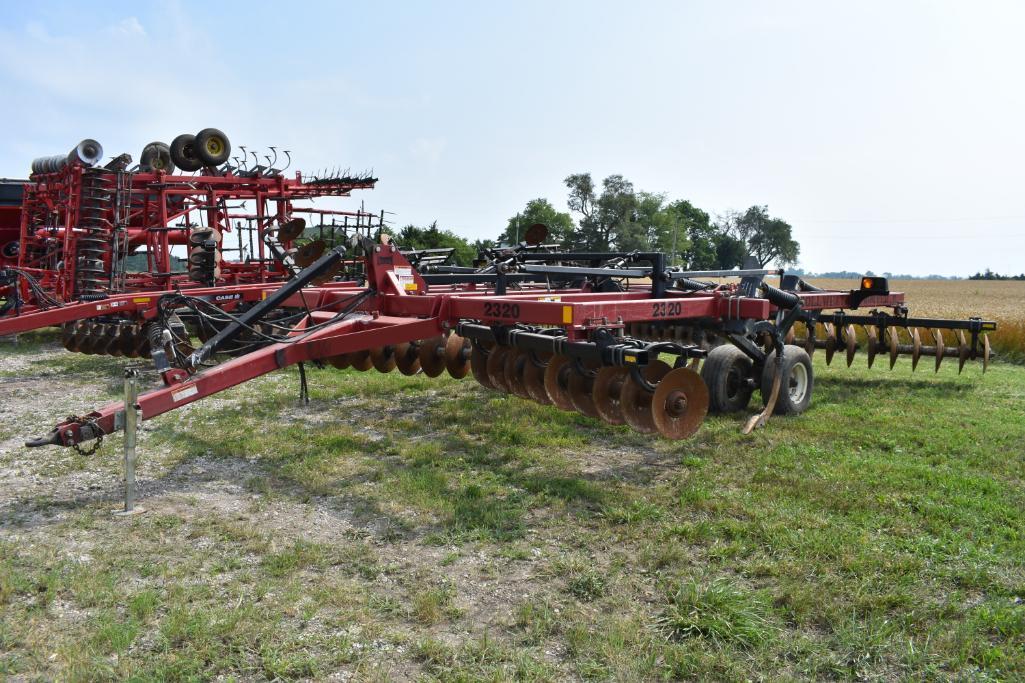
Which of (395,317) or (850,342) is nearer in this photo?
(395,317)

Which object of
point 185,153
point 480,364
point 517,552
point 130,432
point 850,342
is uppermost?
point 185,153

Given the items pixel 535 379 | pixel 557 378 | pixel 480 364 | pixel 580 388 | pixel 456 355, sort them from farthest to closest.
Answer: pixel 456 355
pixel 480 364
pixel 535 379
pixel 557 378
pixel 580 388

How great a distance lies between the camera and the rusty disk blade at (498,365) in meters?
5.81

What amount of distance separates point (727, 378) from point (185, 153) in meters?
8.11

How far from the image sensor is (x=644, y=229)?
49219 mm

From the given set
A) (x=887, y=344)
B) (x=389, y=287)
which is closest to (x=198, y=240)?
(x=389, y=287)

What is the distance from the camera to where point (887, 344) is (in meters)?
8.69

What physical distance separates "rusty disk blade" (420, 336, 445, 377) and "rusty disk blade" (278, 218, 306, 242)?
4.78 meters

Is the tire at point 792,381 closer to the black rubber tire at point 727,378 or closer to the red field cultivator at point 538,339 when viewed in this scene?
the red field cultivator at point 538,339

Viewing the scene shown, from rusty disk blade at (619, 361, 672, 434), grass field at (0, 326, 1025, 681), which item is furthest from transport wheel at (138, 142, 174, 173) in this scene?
rusty disk blade at (619, 361, 672, 434)

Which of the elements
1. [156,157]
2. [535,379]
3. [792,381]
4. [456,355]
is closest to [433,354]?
[456,355]

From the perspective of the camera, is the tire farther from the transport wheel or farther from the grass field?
the transport wheel

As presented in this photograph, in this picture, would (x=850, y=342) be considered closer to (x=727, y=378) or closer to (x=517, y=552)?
(x=727, y=378)

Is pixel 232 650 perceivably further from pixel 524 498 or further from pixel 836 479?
pixel 836 479
